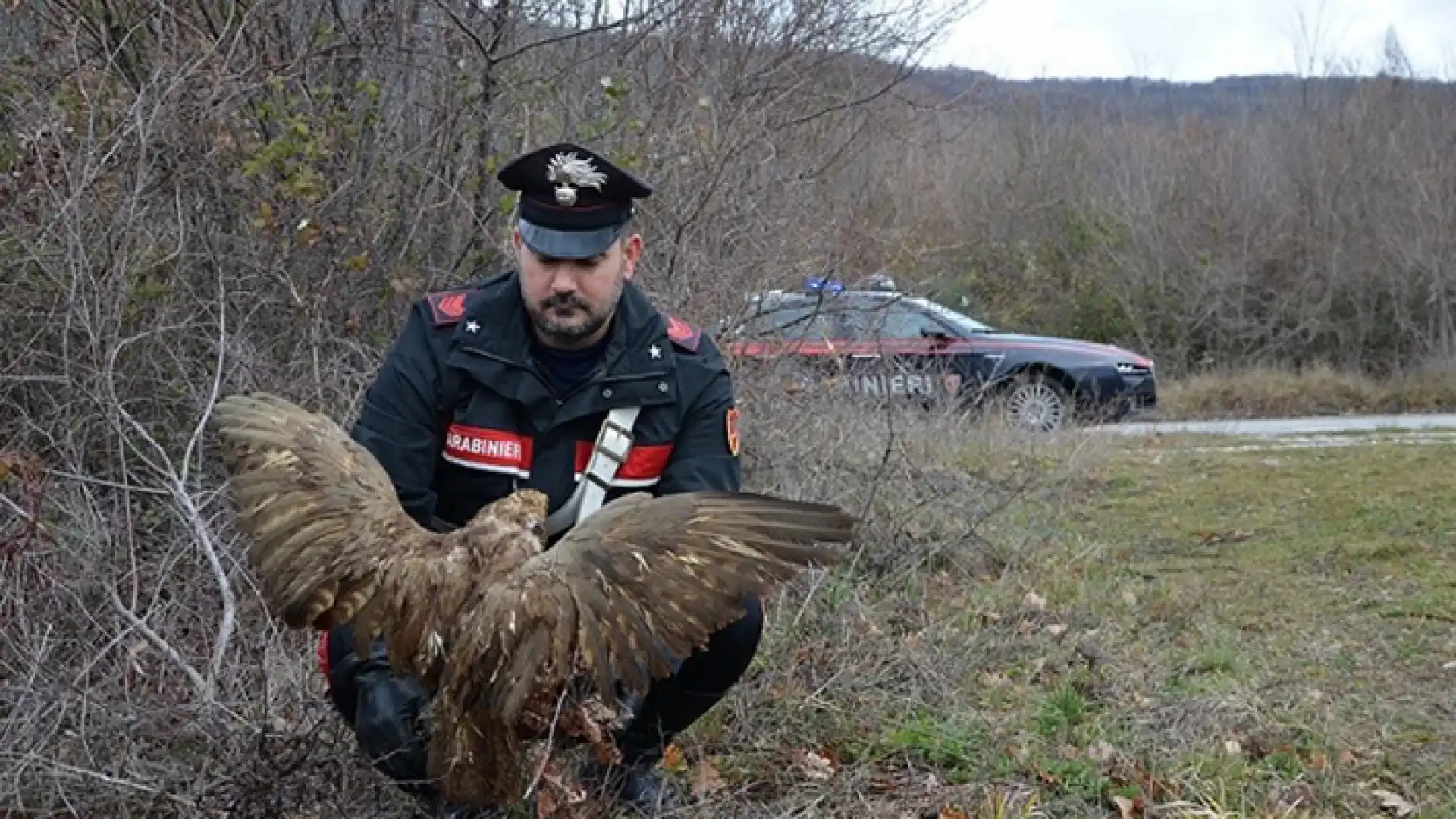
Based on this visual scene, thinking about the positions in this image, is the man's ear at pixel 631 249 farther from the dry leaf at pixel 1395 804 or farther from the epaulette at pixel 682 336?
the dry leaf at pixel 1395 804

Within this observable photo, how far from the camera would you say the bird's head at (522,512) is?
364 centimetres

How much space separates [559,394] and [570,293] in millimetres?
286

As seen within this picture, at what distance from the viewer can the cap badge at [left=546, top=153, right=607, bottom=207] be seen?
4.14 meters

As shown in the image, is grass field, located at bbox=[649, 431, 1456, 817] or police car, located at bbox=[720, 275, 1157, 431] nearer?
grass field, located at bbox=[649, 431, 1456, 817]

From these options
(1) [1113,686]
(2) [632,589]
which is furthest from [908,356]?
(2) [632,589]

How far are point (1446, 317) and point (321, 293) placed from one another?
982 inches

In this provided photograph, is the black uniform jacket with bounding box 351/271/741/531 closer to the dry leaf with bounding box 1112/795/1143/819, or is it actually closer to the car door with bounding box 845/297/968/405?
the dry leaf with bounding box 1112/795/1143/819

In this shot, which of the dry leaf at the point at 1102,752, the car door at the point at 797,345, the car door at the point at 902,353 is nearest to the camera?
the dry leaf at the point at 1102,752

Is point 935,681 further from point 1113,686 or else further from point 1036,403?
point 1036,403

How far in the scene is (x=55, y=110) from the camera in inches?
227

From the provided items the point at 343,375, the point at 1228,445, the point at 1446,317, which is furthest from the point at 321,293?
the point at 1446,317

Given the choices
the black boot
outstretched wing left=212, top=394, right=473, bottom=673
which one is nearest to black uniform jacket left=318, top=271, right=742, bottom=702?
outstretched wing left=212, top=394, right=473, bottom=673

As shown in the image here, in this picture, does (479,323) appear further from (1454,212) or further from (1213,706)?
(1454,212)

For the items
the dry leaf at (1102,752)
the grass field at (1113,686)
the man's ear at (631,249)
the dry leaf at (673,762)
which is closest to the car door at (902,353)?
the grass field at (1113,686)
